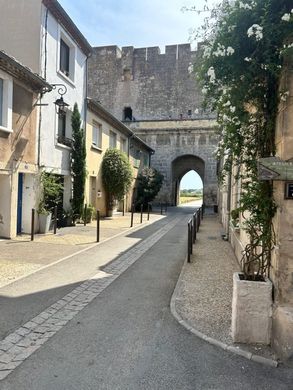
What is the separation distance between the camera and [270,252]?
148 inches

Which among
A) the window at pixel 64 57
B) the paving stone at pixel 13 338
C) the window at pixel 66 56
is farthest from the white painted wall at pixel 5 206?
the paving stone at pixel 13 338

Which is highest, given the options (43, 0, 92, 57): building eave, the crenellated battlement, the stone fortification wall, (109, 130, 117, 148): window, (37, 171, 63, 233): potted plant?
the crenellated battlement

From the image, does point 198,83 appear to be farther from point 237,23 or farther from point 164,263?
point 164,263

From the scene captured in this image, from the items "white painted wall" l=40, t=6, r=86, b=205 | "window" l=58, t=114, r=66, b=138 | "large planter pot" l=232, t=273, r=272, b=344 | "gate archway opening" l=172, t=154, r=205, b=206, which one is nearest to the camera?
"large planter pot" l=232, t=273, r=272, b=344

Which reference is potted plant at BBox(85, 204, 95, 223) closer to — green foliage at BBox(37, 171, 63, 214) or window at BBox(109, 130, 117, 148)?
green foliage at BBox(37, 171, 63, 214)

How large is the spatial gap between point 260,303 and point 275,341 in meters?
0.39

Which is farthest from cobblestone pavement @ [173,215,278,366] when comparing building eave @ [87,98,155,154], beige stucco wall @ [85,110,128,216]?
building eave @ [87,98,155,154]

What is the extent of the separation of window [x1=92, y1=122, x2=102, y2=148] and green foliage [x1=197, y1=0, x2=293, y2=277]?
41.6 feet

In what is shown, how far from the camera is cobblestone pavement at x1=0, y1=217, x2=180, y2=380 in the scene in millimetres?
3179

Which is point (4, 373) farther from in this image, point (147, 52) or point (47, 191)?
point (147, 52)

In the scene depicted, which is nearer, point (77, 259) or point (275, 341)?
point (275, 341)

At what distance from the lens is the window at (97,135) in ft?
53.3

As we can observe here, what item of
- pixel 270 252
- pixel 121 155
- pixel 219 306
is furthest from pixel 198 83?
pixel 121 155

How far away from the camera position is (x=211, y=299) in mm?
4863
